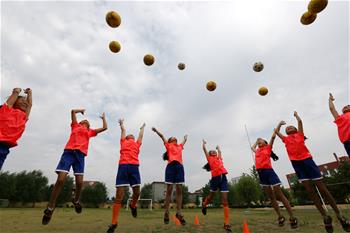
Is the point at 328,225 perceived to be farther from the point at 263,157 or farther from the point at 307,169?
the point at 263,157

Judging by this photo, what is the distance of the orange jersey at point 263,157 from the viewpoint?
9883mm

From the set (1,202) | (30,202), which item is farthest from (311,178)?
(30,202)

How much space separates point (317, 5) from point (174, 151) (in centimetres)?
694

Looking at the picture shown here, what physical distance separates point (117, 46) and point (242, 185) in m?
53.2

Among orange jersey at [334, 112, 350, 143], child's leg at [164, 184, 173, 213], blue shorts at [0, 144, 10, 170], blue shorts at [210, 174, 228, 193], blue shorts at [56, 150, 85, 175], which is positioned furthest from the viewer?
blue shorts at [210, 174, 228, 193]

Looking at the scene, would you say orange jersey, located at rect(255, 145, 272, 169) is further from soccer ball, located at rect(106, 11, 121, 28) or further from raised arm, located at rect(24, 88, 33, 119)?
raised arm, located at rect(24, 88, 33, 119)

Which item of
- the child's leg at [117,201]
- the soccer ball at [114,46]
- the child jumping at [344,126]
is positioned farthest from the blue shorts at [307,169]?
the soccer ball at [114,46]

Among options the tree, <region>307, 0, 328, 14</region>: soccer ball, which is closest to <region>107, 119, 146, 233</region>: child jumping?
<region>307, 0, 328, 14</region>: soccer ball

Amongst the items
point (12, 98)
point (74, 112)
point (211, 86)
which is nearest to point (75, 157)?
point (74, 112)

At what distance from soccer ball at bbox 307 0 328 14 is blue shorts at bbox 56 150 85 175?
28.1 feet

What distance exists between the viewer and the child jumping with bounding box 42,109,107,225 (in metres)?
7.35

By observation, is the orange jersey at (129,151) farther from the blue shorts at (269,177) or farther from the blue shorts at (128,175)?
the blue shorts at (269,177)

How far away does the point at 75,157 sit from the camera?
790 cm

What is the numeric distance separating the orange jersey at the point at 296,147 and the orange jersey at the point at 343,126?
3.62 feet
